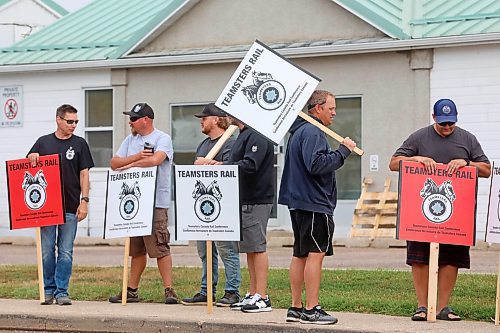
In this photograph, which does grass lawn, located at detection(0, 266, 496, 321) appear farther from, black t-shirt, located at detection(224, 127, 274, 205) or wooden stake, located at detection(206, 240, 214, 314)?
black t-shirt, located at detection(224, 127, 274, 205)

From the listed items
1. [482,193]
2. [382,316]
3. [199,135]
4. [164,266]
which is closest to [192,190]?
[164,266]

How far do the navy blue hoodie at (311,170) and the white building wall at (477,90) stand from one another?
34.5 ft

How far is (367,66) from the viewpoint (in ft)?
73.0

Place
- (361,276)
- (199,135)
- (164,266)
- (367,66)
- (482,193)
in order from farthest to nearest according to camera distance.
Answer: (199,135), (367,66), (482,193), (361,276), (164,266)

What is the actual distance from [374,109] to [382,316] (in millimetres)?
11179

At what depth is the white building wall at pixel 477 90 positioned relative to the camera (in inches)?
826

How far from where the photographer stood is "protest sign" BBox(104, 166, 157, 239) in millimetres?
12305

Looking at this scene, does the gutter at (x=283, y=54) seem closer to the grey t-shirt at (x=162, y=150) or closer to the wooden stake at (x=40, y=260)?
the grey t-shirt at (x=162, y=150)

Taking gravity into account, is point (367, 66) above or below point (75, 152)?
above

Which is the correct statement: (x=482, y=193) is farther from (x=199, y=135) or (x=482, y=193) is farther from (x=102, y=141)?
(x=102, y=141)

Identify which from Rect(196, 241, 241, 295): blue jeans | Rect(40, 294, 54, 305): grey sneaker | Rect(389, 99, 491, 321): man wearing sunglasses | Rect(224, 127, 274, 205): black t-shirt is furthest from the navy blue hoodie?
Rect(40, 294, 54, 305): grey sneaker

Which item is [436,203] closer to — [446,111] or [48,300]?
[446,111]

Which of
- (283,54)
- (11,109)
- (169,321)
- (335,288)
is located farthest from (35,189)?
(11,109)

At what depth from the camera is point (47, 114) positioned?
25.4 metres
